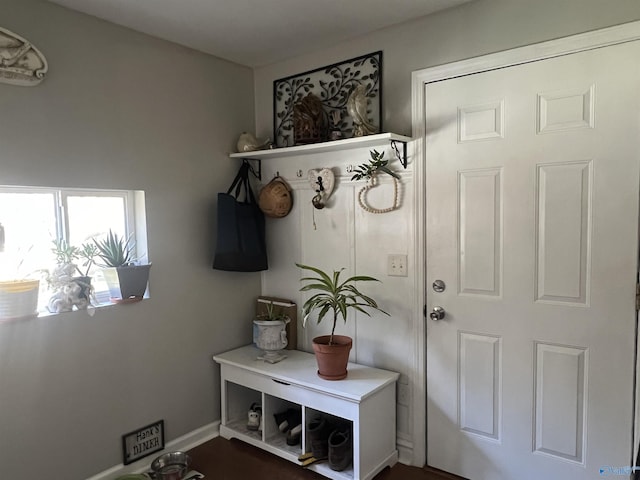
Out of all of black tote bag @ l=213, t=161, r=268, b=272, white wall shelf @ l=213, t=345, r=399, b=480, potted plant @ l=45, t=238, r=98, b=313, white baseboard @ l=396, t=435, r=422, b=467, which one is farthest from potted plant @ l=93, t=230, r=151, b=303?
white baseboard @ l=396, t=435, r=422, b=467

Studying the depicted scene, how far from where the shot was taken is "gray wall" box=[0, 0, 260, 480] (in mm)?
1974

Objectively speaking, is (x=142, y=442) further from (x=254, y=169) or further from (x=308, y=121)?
(x=308, y=121)

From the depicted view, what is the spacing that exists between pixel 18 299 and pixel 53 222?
1.45ft

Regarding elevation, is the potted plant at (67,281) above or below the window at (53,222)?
below

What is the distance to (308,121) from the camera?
2516mm

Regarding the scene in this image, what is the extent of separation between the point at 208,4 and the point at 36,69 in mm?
806

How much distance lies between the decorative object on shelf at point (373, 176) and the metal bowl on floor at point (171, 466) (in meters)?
1.66

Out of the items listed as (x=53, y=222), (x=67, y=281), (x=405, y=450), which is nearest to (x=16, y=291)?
(x=67, y=281)

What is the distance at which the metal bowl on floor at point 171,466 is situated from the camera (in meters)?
2.27

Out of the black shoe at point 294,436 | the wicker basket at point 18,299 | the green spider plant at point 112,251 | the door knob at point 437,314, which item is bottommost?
the black shoe at point 294,436

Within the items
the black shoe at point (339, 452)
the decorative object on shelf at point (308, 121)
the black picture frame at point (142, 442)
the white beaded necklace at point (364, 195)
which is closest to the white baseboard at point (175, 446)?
the black picture frame at point (142, 442)

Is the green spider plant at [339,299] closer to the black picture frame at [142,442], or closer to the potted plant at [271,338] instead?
the potted plant at [271,338]

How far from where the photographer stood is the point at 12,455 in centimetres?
194

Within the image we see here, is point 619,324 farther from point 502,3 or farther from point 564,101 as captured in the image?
point 502,3
